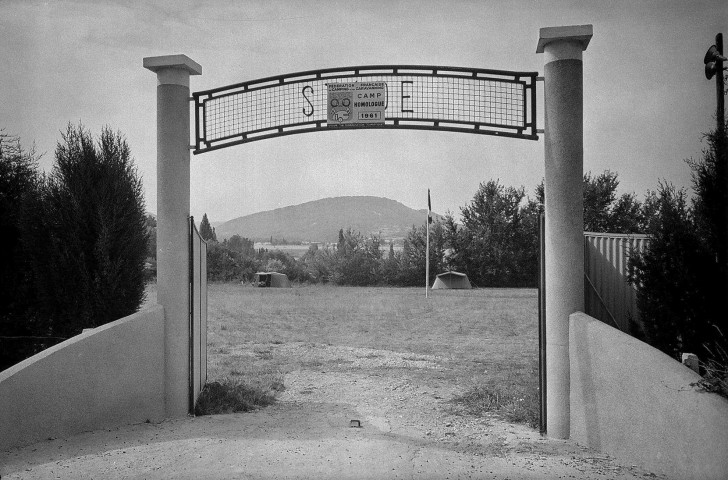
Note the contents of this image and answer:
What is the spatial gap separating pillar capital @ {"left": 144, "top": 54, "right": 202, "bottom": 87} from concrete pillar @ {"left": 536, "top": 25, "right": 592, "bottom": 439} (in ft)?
12.6

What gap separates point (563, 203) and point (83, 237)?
6130mm

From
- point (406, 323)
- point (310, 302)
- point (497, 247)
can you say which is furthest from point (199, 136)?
point (497, 247)

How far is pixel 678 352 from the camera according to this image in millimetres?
6387

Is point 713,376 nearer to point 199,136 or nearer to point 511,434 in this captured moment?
point 511,434

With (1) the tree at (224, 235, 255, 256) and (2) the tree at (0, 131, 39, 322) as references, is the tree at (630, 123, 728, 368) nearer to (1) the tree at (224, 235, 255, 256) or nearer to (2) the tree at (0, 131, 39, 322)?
(2) the tree at (0, 131, 39, 322)

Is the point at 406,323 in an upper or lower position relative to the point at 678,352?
lower

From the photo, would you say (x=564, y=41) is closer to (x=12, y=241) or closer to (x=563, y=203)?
(x=563, y=203)

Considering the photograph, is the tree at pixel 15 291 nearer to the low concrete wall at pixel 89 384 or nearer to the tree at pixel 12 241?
the tree at pixel 12 241

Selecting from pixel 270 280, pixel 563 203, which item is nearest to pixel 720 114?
pixel 563 203

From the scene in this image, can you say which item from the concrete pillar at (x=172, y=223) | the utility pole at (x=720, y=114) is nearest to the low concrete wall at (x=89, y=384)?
the concrete pillar at (x=172, y=223)

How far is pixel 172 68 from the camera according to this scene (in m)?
6.96

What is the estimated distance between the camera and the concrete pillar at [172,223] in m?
A: 6.93

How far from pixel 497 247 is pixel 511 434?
39224mm

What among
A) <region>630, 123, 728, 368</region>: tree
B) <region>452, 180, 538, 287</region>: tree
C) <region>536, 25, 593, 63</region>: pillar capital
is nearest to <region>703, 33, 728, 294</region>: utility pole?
<region>630, 123, 728, 368</region>: tree
